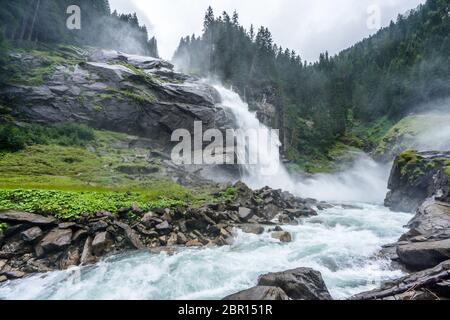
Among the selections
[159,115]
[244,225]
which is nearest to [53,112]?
[159,115]

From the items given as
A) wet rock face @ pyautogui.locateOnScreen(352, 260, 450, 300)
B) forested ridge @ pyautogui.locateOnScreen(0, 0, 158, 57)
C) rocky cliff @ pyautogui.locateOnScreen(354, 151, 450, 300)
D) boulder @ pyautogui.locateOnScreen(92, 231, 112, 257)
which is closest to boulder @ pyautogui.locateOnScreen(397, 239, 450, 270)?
rocky cliff @ pyautogui.locateOnScreen(354, 151, 450, 300)

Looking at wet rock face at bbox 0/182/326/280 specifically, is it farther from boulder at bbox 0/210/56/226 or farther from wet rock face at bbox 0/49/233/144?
wet rock face at bbox 0/49/233/144

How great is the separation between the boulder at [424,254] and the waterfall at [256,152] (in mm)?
29396

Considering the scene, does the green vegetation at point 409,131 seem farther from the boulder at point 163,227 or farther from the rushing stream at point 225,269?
the boulder at point 163,227

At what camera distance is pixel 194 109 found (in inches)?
1825

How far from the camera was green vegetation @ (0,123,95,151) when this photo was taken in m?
28.0

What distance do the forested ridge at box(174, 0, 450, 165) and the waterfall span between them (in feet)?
30.2

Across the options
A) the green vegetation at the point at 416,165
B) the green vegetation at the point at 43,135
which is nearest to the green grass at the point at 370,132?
the green vegetation at the point at 416,165

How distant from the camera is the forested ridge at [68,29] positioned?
48469 millimetres

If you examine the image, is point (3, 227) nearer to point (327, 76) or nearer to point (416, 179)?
point (416, 179)

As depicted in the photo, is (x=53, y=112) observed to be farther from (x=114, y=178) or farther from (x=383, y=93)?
(x=383, y=93)

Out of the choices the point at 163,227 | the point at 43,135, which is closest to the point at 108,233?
the point at 163,227

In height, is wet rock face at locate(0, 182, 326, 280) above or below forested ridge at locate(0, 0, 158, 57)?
below

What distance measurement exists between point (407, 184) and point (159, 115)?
1458 inches
